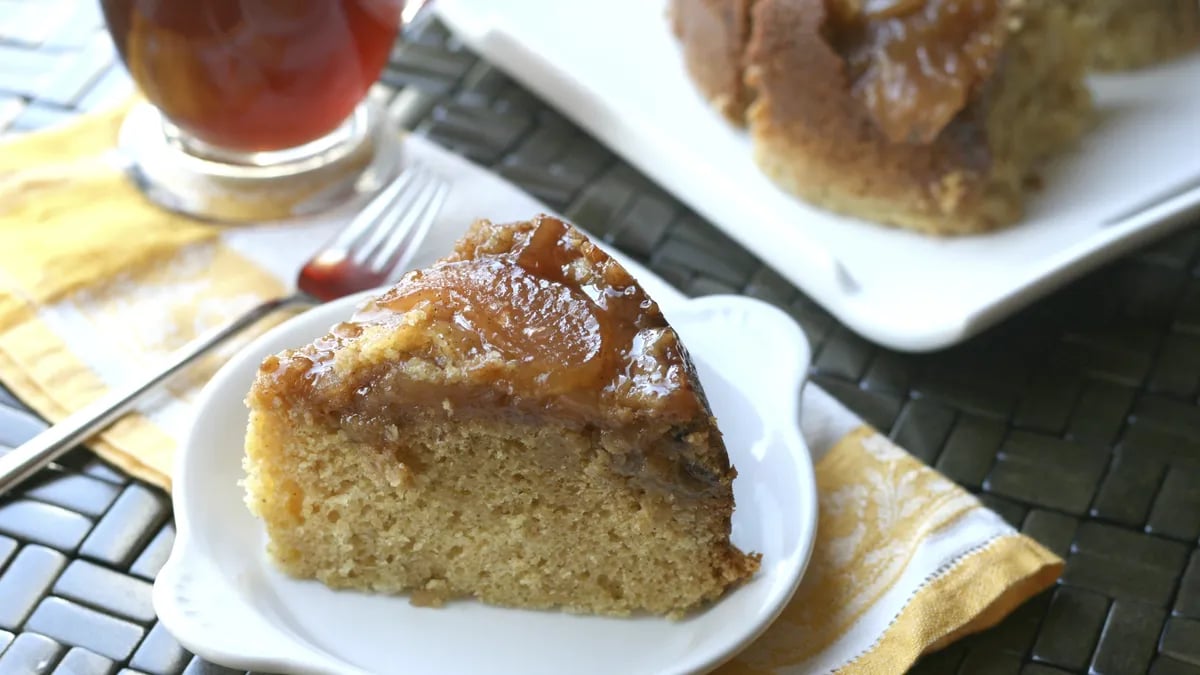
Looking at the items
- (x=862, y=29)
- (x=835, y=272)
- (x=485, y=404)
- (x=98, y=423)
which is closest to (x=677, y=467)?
(x=485, y=404)

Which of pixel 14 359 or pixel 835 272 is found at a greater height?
pixel 14 359

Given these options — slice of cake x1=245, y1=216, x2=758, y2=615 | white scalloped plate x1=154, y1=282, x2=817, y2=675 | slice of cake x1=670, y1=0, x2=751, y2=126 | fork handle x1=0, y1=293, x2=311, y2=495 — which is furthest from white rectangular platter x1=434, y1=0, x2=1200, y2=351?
fork handle x1=0, y1=293, x2=311, y2=495

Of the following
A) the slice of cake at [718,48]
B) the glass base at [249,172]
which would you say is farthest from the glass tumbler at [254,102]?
the slice of cake at [718,48]

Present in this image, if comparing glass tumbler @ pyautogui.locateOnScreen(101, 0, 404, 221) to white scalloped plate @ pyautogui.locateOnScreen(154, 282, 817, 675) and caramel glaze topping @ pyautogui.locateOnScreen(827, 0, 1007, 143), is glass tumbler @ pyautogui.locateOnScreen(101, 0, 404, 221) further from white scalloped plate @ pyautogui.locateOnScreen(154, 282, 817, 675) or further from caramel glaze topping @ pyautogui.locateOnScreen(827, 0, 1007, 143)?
caramel glaze topping @ pyautogui.locateOnScreen(827, 0, 1007, 143)

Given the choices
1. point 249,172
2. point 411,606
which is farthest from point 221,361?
point 411,606

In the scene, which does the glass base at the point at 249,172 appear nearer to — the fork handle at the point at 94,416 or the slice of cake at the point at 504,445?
the fork handle at the point at 94,416

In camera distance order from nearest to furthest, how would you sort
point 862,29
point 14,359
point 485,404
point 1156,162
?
point 485,404
point 14,359
point 862,29
point 1156,162

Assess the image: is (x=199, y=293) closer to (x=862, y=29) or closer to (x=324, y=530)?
(x=324, y=530)

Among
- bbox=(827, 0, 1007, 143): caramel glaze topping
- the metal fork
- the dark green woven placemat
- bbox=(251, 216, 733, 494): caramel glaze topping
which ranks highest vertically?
bbox=(251, 216, 733, 494): caramel glaze topping
